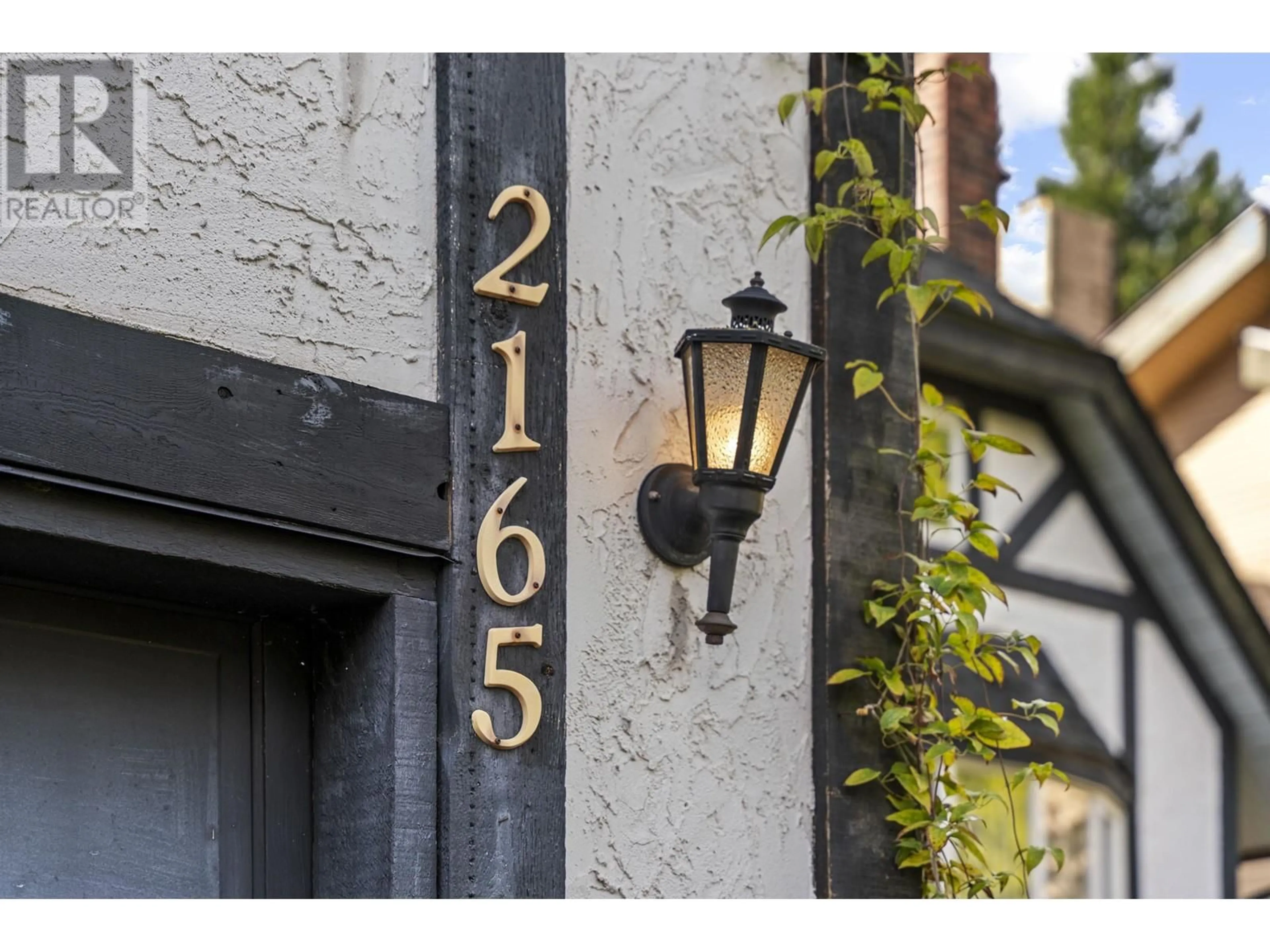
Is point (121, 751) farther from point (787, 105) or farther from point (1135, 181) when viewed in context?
point (1135, 181)

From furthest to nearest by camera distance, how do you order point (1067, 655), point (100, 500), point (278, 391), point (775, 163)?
1. point (1067, 655)
2. point (775, 163)
3. point (278, 391)
4. point (100, 500)

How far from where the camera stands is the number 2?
3514 mm

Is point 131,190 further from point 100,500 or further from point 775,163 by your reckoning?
point 775,163

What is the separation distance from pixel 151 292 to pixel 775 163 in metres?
1.56

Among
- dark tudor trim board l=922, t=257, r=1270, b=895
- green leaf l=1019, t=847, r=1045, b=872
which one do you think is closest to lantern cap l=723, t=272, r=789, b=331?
green leaf l=1019, t=847, r=1045, b=872

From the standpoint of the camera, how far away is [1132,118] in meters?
23.9

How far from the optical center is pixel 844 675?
390cm

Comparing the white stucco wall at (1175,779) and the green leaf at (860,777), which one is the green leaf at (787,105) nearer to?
the green leaf at (860,777)

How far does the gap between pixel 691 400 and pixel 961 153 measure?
625 centimetres

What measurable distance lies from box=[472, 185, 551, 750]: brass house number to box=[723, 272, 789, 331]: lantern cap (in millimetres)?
364

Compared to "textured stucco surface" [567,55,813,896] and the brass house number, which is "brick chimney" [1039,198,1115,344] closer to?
"textured stucco surface" [567,55,813,896]

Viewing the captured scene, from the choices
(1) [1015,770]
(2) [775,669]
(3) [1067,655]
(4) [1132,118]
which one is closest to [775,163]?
(2) [775,669]

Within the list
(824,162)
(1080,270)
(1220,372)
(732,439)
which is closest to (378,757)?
(732,439)

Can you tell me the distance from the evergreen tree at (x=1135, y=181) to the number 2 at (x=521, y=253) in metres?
18.9
